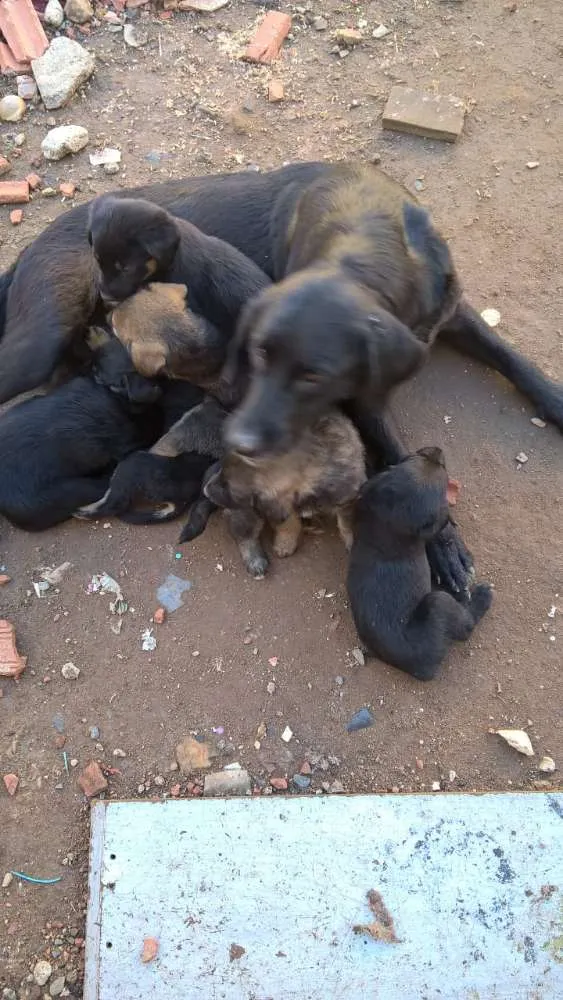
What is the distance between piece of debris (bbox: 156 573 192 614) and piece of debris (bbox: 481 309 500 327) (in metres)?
2.28

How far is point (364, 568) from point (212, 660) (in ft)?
2.67

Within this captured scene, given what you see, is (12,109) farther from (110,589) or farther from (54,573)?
(110,589)

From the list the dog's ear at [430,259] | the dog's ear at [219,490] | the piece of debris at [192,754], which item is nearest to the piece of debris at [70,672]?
the piece of debris at [192,754]

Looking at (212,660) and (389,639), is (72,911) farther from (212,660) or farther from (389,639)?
(389,639)

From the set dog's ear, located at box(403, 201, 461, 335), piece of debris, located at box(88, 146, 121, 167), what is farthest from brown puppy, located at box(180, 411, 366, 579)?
piece of debris, located at box(88, 146, 121, 167)

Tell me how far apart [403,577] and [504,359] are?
1.54m

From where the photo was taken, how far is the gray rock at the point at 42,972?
9.22 feet

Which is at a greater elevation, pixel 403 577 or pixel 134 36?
pixel 134 36

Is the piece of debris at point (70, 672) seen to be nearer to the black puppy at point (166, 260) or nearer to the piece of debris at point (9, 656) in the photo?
the piece of debris at point (9, 656)

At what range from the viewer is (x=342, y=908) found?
272 centimetres

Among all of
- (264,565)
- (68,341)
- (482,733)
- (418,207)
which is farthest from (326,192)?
(482,733)

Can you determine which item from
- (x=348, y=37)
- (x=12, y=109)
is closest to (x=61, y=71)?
(x=12, y=109)

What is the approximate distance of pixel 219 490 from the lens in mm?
3441

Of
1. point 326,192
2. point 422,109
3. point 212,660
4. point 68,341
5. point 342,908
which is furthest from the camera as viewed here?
point 422,109
